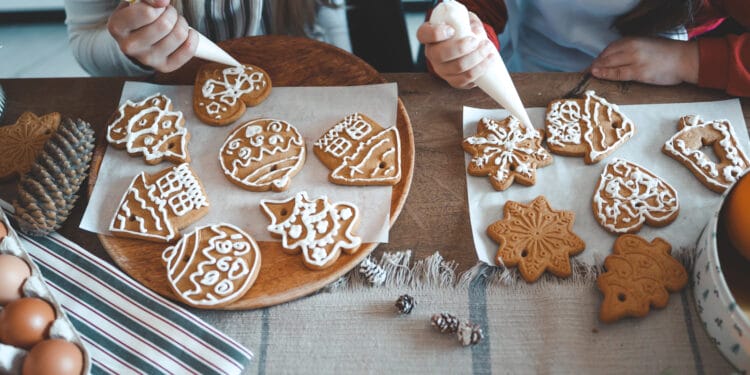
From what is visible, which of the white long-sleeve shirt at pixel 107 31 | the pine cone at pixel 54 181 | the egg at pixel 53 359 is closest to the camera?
the egg at pixel 53 359

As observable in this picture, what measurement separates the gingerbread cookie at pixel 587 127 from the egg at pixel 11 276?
873 millimetres

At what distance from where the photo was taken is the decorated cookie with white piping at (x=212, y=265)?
0.91 m

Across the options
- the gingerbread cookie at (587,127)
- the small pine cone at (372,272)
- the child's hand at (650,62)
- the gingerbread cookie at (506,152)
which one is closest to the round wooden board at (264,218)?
the small pine cone at (372,272)

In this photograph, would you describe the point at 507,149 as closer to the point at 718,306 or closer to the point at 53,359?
the point at 718,306

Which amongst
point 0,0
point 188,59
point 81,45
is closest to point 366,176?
point 188,59

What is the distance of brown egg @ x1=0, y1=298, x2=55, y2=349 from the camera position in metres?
0.77

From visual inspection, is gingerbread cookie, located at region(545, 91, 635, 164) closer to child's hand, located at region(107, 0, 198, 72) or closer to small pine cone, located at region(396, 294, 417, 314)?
small pine cone, located at region(396, 294, 417, 314)

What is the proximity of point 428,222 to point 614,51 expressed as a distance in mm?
521

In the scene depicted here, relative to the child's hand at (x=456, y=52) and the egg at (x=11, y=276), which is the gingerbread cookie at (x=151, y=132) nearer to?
the egg at (x=11, y=276)

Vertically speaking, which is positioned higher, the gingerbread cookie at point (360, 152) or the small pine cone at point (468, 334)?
the gingerbread cookie at point (360, 152)

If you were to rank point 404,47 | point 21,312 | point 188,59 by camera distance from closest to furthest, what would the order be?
1. point 21,312
2. point 188,59
3. point 404,47

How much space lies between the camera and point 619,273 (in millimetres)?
892

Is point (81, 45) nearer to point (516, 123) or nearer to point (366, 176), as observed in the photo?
point (366, 176)

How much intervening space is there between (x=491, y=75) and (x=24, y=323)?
2.66 ft
